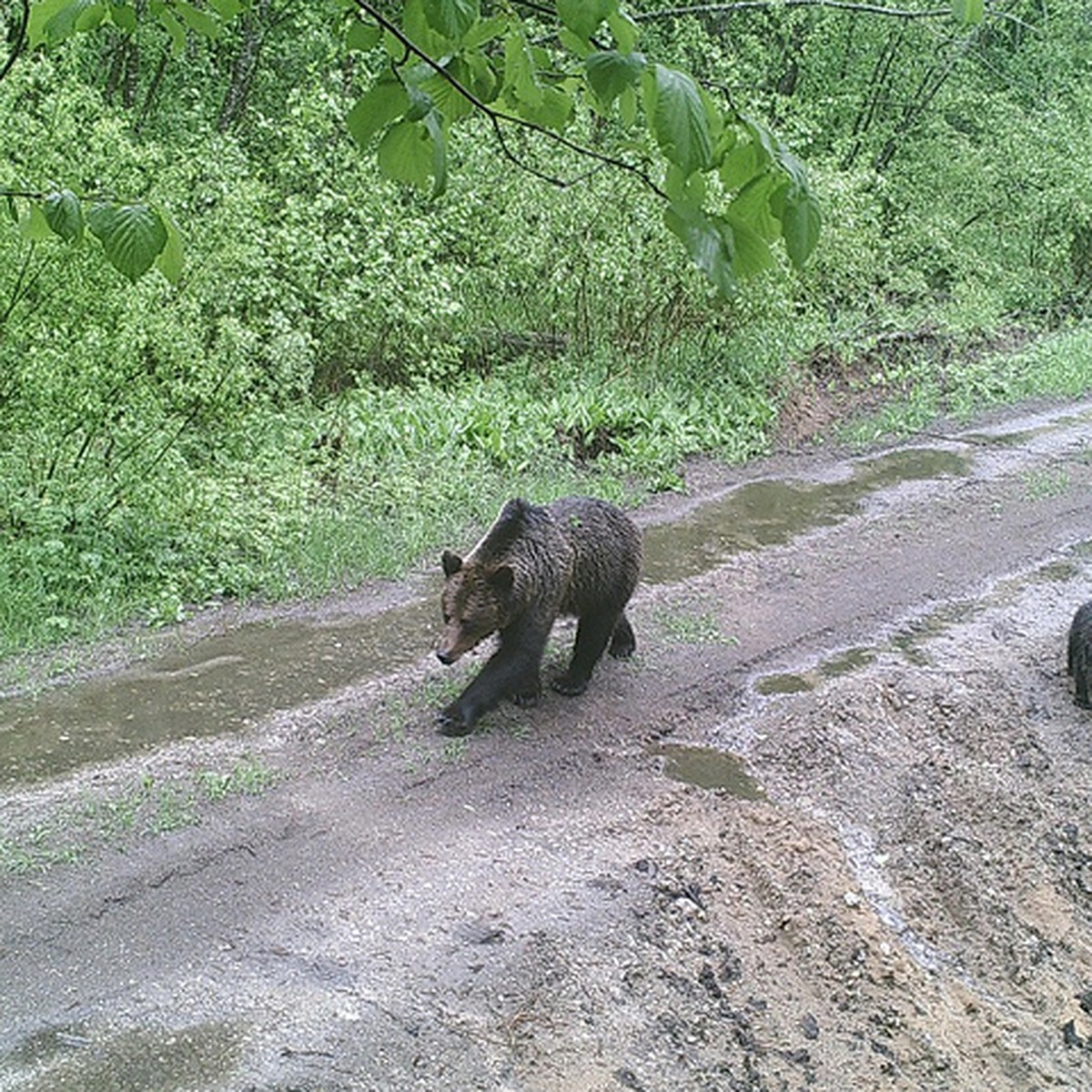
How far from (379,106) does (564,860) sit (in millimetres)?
3911

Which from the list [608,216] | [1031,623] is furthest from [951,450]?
[1031,623]

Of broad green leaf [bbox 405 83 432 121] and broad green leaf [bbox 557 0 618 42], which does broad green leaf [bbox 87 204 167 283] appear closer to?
broad green leaf [bbox 405 83 432 121]

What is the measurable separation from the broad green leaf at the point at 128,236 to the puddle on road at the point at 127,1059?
9.29 ft

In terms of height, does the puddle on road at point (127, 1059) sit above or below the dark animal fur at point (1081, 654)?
below

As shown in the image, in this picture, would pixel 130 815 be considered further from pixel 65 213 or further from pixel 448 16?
pixel 448 16

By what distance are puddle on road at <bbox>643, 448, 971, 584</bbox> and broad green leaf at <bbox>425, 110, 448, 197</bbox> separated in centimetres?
712

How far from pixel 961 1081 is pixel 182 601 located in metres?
5.96

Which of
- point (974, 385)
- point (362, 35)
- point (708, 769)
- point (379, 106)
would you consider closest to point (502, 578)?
point (708, 769)

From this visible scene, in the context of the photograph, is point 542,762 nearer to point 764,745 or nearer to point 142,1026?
point 764,745

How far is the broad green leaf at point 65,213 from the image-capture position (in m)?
2.78

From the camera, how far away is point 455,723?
6.91 meters

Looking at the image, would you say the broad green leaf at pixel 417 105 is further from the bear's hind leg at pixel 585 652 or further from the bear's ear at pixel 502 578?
the bear's hind leg at pixel 585 652

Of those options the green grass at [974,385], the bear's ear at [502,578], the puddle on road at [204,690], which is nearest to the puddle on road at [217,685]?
the puddle on road at [204,690]

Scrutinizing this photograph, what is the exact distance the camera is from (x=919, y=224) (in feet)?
65.9
